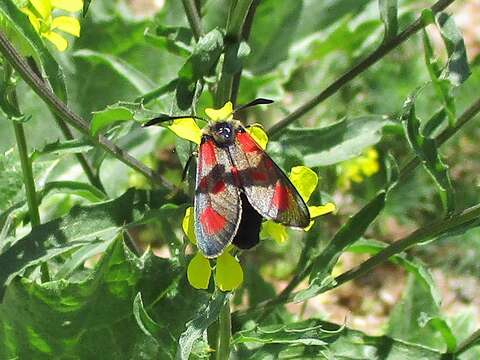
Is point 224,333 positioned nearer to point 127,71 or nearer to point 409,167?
point 409,167

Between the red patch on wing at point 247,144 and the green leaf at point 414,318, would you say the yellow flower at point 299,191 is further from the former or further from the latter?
the green leaf at point 414,318

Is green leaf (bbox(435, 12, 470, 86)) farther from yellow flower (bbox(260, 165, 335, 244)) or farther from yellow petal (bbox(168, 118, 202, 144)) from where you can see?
yellow petal (bbox(168, 118, 202, 144))

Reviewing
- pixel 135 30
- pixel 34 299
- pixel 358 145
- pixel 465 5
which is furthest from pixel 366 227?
pixel 465 5

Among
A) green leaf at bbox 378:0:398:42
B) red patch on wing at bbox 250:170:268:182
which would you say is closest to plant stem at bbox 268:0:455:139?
green leaf at bbox 378:0:398:42

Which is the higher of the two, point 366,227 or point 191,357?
point 366,227

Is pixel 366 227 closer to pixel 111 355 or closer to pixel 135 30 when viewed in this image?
pixel 111 355

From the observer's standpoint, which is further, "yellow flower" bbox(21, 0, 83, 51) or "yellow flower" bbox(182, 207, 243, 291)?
"yellow flower" bbox(21, 0, 83, 51)

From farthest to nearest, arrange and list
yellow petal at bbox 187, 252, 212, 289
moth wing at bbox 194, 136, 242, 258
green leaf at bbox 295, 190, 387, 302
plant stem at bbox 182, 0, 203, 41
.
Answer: green leaf at bbox 295, 190, 387, 302 < plant stem at bbox 182, 0, 203, 41 < yellow petal at bbox 187, 252, 212, 289 < moth wing at bbox 194, 136, 242, 258
